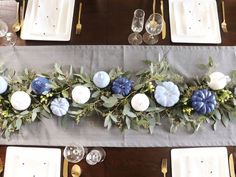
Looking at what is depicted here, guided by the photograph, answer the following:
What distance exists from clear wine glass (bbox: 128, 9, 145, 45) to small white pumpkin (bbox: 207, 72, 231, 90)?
30cm

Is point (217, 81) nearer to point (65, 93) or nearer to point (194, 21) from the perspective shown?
point (194, 21)

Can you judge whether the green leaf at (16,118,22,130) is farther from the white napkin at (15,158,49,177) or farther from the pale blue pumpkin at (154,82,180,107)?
the pale blue pumpkin at (154,82,180,107)

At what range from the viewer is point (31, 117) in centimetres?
98

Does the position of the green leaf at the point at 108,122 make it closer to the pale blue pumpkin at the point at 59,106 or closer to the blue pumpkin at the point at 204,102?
the pale blue pumpkin at the point at 59,106

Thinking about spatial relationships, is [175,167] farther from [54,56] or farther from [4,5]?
[4,5]

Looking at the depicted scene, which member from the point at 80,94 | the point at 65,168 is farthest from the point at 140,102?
the point at 65,168

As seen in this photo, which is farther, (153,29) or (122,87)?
(153,29)

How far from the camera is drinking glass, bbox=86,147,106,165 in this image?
0.96 metres

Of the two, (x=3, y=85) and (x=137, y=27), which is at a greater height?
(x=137, y=27)

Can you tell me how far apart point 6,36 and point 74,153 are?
521 mm

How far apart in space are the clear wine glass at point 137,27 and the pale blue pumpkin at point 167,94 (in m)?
0.23

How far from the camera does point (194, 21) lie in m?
1.15

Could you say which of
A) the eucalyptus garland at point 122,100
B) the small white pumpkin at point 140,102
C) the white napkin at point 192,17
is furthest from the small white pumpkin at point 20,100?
the white napkin at point 192,17

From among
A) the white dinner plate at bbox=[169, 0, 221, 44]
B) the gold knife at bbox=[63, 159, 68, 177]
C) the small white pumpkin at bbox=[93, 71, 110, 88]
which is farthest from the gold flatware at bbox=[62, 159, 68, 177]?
the white dinner plate at bbox=[169, 0, 221, 44]
